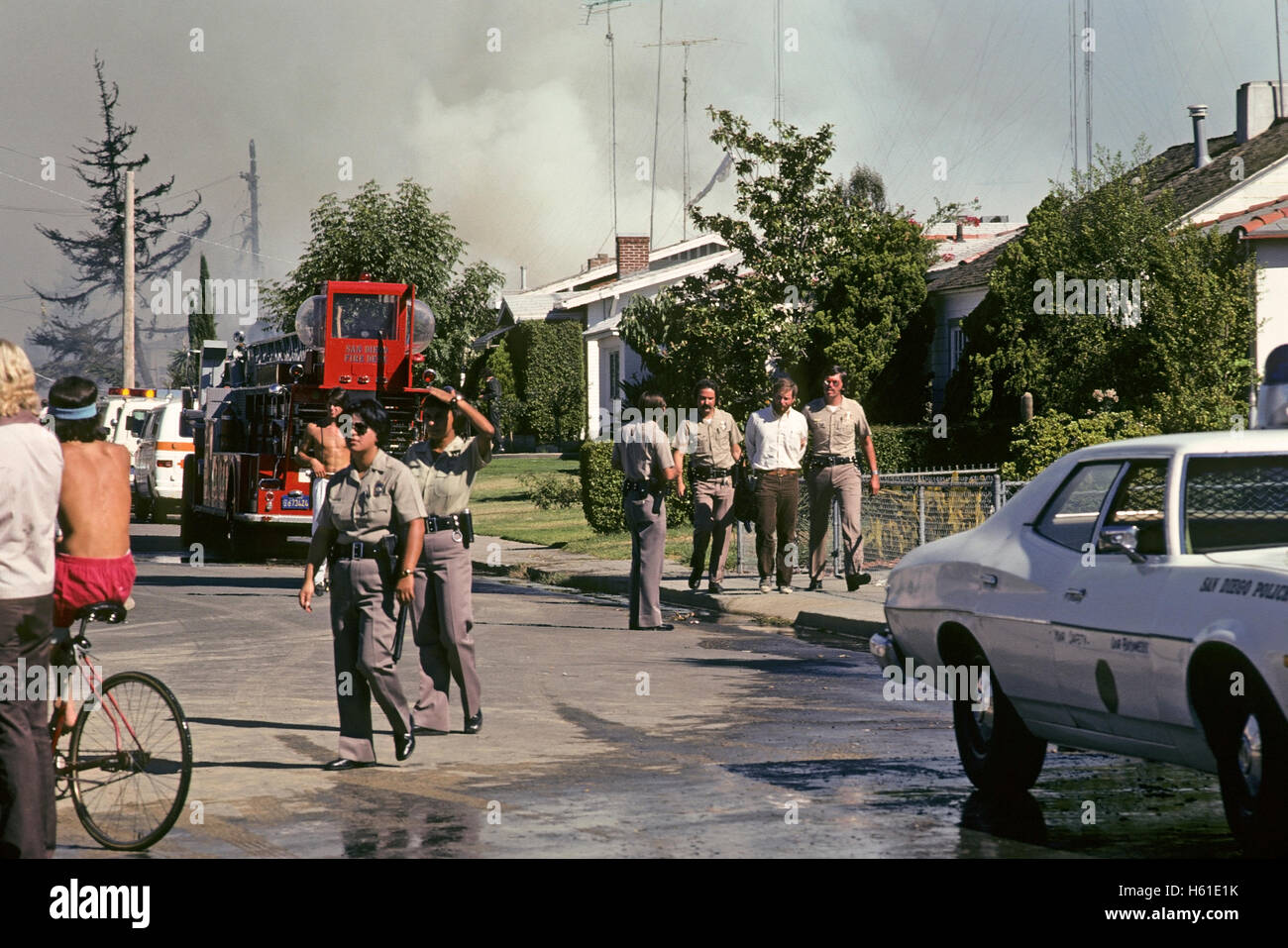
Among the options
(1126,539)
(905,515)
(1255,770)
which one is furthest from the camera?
(905,515)

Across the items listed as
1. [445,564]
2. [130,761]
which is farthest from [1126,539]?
[445,564]

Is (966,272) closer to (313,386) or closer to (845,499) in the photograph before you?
(313,386)

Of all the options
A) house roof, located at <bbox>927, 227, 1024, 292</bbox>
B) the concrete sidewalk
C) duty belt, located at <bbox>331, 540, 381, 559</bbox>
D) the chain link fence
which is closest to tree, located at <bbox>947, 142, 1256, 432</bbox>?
house roof, located at <bbox>927, 227, 1024, 292</bbox>

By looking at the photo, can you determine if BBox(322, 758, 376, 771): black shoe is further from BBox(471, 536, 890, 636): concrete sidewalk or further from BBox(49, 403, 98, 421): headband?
BBox(471, 536, 890, 636): concrete sidewalk

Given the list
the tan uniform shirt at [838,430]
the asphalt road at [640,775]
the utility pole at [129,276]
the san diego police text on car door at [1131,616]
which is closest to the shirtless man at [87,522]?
the asphalt road at [640,775]

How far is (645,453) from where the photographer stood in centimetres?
1520

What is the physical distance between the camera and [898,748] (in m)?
9.31

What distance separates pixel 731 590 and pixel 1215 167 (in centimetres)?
2368

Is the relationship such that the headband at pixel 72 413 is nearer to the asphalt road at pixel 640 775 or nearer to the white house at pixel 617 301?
the asphalt road at pixel 640 775

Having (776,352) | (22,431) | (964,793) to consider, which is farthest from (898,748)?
(776,352)

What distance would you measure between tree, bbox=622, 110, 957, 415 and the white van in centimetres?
923

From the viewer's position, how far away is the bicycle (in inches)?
280
